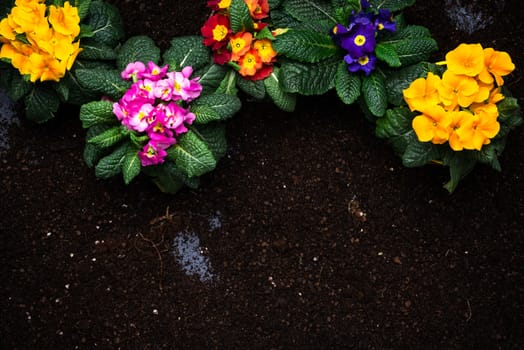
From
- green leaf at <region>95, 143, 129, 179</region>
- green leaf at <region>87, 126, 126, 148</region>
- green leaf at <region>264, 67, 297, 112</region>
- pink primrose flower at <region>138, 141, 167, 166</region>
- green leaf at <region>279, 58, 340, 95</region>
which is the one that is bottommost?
green leaf at <region>95, 143, 129, 179</region>

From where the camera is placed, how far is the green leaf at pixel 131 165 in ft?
8.18

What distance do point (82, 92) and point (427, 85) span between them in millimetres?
1398

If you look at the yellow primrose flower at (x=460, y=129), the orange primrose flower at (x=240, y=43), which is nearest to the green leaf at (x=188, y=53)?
the orange primrose flower at (x=240, y=43)

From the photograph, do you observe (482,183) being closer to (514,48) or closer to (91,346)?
(514,48)

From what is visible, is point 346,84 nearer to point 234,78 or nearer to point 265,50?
point 265,50

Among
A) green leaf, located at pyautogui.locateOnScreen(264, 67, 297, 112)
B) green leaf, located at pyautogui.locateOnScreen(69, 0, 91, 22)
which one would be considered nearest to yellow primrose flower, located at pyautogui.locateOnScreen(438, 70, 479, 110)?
green leaf, located at pyautogui.locateOnScreen(264, 67, 297, 112)

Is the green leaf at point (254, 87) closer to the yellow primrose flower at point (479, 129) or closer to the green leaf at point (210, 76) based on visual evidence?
the green leaf at point (210, 76)

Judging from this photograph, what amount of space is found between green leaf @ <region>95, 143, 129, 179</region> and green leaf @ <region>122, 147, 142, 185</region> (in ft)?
0.07

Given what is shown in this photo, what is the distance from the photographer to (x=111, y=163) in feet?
8.38

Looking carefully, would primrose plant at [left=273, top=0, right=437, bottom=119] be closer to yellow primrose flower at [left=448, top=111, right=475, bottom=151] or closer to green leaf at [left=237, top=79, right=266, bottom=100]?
green leaf at [left=237, top=79, right=266, bottom=100]

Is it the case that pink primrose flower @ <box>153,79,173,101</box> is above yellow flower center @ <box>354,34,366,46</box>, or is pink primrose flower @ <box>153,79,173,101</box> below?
below

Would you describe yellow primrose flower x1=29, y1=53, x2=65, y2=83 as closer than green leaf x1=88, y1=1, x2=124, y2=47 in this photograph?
Yes

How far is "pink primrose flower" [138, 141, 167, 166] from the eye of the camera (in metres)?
2.48

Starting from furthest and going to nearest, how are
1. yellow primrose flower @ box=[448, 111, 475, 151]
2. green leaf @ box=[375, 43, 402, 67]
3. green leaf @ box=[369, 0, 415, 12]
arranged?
green leaf @ box=[369, 0, 415, 12]
green leaf @ box=[375, 43, 402, 67]
yellow primrose flower @ box=[448, 111, 475, 151]
